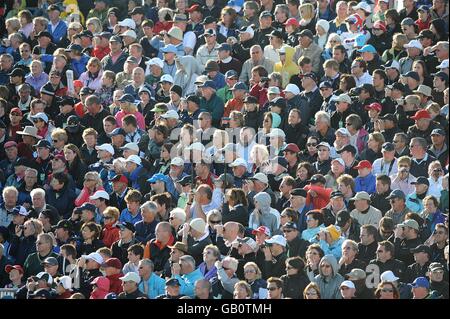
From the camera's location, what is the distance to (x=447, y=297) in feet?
49.8

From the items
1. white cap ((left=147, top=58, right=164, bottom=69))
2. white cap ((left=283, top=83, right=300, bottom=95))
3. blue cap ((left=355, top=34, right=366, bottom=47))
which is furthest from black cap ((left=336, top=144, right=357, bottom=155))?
white cap ((left=147, top=58, right=164, bottom=69))

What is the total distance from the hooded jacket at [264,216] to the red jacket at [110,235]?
1.58m

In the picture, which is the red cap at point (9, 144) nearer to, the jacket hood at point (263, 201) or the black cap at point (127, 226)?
the black cap at point (127, 226)

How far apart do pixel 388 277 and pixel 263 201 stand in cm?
211

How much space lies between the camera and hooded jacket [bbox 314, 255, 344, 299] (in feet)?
50.3

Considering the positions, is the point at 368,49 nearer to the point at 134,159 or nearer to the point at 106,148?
the point at 134,159

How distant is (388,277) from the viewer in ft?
49.9

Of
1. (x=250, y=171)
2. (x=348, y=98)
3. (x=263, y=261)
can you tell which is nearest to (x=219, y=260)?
(x=263, y=261)

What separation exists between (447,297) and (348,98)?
3.87 meters

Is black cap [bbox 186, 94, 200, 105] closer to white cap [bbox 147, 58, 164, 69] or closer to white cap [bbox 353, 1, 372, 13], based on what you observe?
white cap [bbox 147, 58, 164, 69]

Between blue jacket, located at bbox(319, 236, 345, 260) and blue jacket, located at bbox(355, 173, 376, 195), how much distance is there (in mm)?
1234

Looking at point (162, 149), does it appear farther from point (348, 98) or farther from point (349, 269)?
point (349, 269)
